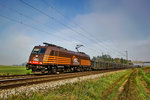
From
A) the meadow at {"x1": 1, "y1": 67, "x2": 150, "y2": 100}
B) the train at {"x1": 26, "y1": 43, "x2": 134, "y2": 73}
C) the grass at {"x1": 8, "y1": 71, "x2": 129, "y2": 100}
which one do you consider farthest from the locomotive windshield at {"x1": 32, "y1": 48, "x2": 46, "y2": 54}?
the grass at {"x1": 8, "y1": 71, "x2": 129, "y2": 100}

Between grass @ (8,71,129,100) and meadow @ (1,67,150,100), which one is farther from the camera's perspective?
meadow @ (1,67,150,100)

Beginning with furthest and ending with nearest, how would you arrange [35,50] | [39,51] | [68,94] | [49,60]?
[35,50]
[39,51]
[49,60]
[68,94]

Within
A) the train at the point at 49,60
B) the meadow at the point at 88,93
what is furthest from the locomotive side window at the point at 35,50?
the meadow at the point at 88,93

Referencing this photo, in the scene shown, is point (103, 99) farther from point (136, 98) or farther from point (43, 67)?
point (43, 67)

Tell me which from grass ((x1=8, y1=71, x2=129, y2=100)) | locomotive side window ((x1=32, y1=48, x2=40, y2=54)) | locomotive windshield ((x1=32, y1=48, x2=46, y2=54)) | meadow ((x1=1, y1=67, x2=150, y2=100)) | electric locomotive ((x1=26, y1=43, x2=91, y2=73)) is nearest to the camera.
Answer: grass ((x1=8, y1=71, x2=129, y2=100))

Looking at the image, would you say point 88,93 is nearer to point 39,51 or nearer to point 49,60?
point 49,60

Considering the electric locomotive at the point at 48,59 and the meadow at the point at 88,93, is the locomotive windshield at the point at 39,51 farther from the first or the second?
the meadow at the point at 88,93

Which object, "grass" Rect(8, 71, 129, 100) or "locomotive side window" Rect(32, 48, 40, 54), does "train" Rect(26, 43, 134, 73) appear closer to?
"locomotive side window" Rect(32, 48, 40, 54)

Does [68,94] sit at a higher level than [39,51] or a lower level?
lower

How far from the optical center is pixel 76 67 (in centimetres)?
2234

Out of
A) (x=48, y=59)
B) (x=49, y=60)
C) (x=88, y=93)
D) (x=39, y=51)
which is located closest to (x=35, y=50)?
(x=39, y=51)

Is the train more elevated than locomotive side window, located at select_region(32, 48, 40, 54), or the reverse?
locomotive side window, located at select_region(32, 48, 40, 54)

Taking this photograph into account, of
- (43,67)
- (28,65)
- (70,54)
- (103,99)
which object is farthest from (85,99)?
(70,54)

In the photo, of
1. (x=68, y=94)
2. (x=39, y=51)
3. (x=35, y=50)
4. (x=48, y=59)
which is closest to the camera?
(x=68, y=94)
